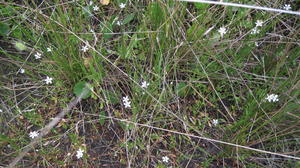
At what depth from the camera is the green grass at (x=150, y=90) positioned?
1.44 meters

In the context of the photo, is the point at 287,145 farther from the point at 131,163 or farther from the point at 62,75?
the point at 62,75

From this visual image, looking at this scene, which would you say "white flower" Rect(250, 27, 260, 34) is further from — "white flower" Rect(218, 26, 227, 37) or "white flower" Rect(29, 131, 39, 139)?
"white flower" Rect(29, 131, 39, 139)

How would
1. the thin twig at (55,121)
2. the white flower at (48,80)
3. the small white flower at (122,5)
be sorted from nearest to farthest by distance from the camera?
the thin twig at (55,121) < the white flower at (48,80) < the small white flower at (122,5)

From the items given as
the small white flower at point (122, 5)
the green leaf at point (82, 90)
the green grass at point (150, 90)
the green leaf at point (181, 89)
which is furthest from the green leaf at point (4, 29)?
the green leaf at point (181, 89)

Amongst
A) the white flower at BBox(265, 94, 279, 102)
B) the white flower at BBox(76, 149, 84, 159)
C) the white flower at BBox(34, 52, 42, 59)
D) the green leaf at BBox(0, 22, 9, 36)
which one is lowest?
the white flower at BBox(76, 149, 84, 159)

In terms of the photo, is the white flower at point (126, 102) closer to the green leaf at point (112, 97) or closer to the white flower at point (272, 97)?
the green leaf at point (112, 97)

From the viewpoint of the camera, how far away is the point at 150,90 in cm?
148

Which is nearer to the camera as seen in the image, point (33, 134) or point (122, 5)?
point (33, 134)

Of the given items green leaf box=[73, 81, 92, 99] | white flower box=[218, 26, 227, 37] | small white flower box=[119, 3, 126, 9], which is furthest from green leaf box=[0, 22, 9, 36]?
white flower box=[218, 26, 227, 37]

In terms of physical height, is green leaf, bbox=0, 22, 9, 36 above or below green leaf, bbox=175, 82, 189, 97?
above

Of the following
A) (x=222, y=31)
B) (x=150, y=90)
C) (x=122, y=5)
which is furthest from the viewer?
(x=122, y=5)

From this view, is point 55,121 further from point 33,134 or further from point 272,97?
point 272,97

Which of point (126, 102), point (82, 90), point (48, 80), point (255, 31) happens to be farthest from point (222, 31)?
point (48, 80)

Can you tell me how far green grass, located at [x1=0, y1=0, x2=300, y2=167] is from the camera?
1.44 metres
